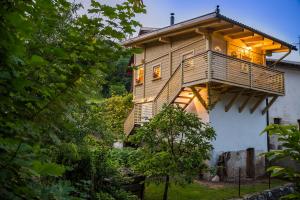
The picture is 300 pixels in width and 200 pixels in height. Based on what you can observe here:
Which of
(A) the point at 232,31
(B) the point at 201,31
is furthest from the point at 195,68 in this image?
(A) the point at 232,31

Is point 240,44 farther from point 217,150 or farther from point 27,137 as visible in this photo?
point 27,137

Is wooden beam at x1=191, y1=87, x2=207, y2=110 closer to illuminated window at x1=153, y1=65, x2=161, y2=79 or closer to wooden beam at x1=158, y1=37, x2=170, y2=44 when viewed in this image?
illuminated window at x1=153, y1=65, x2=161, y2=79

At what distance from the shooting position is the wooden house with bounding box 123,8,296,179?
15.7m

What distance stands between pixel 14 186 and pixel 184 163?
8456 millimetres

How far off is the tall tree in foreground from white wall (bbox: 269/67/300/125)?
12.3 m

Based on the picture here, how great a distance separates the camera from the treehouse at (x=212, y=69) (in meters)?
15.6

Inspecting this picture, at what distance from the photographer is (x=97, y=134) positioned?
8516 millimetres

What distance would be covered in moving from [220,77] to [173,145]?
18.9ft

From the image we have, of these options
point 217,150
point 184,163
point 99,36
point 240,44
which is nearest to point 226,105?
point 217,150

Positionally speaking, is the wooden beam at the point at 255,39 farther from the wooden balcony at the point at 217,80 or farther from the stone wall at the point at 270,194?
the stone wall at the point at 270,194

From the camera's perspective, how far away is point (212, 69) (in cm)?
1484

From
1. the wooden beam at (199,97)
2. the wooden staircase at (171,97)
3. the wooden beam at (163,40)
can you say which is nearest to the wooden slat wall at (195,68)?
the wooden staircase at (171,97)

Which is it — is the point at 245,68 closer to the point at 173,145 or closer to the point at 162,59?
the point at 162,59

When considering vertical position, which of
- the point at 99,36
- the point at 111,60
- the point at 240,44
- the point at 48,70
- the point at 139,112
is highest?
the point at 240,44
